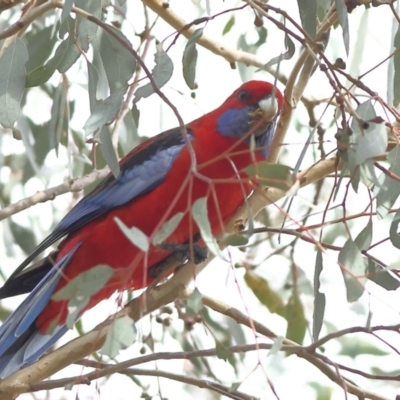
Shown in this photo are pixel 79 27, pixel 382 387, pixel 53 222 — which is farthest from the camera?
pixel 382 387

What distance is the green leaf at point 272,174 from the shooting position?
1211 mm

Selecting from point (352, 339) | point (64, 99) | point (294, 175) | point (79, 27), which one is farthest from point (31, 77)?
point (352, 339)

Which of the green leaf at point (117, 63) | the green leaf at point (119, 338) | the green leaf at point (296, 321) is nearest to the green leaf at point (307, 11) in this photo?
the green leaf at point (117, 63)

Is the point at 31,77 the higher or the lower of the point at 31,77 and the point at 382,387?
the higher

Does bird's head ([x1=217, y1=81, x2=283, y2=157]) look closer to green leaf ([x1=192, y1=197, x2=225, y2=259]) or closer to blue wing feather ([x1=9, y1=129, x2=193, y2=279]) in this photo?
blue wing feather ([x1=9, y1=129, x2=193, y2=279])

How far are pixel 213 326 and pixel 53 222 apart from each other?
2.46 ft

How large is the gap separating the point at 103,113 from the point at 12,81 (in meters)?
0.28

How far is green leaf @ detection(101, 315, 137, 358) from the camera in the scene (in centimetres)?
116

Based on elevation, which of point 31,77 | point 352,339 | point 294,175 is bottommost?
point 352,339

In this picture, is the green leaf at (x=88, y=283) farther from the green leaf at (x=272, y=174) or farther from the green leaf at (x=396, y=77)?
the green leaf at (x=396, y=77)

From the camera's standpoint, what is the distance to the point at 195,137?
2.12 m

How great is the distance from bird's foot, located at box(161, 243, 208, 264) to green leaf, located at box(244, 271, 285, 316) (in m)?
0.57

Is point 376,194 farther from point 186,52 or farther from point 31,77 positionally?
point 31,77

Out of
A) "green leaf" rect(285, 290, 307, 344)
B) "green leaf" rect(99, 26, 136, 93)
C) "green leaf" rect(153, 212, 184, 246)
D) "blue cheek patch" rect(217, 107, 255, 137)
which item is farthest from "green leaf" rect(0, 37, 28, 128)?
"green leaf" rect(285, 290, 307, 344)
